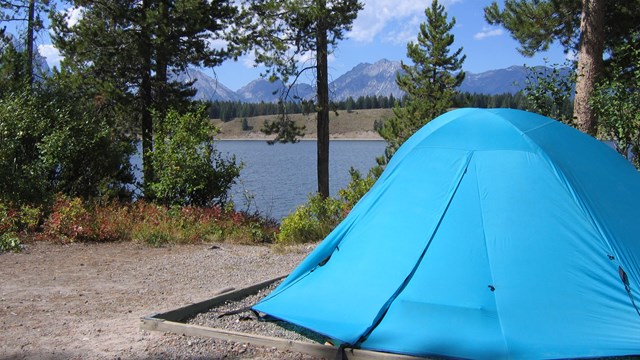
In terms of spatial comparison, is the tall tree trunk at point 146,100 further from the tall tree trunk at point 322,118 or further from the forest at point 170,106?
the tall tree trunk at point 322,118

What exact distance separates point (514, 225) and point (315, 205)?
7.58 m

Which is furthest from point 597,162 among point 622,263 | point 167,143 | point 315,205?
point 167,143

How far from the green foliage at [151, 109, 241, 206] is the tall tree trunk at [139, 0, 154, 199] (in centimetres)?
61

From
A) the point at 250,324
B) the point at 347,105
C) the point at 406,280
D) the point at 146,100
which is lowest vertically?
the point at 250,324

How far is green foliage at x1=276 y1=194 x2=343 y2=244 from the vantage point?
444 inches

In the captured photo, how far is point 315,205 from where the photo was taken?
39.5 ft

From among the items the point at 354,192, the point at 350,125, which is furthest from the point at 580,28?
the point at 350,125

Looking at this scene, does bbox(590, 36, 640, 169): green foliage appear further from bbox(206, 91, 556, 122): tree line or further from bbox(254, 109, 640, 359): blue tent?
bbox(206, 91, 556, 122): tree line

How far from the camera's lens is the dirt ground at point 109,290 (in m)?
4.77

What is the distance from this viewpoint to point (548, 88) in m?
10.4

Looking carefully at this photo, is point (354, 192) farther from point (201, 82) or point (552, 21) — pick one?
point (201, 82)

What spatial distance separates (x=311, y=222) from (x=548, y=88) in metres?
5.06

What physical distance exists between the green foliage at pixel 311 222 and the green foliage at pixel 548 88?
4328 mm

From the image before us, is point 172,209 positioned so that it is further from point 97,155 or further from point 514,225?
point 514,225
